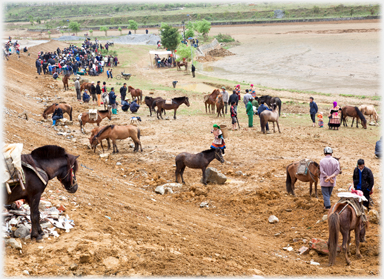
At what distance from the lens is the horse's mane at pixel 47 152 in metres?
7.25

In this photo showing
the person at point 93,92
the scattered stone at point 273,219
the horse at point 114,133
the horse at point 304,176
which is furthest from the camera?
the person at point 93,92

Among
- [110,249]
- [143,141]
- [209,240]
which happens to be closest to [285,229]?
[209,240]

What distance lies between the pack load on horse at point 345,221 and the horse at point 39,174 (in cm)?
544

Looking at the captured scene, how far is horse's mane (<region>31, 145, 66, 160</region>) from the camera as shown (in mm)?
7246

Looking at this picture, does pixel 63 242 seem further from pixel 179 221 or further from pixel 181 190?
pixel 181 190

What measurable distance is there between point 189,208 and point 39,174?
5.19 m

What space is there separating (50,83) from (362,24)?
66593 millimetres

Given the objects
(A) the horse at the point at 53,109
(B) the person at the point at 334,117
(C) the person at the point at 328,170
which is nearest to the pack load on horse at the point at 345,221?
(C) the person at the point at 328,170

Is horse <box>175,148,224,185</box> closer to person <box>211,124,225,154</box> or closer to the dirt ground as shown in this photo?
person <box>211,124,225,154</box>

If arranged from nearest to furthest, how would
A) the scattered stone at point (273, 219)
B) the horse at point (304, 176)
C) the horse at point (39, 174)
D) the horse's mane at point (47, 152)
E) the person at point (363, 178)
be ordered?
the horse at point (39, 174)
the horse's mane at point (47, 152)
the person at point (363, 178)
the scattered stone at point (273, 219)
the horse at point (304, 176)

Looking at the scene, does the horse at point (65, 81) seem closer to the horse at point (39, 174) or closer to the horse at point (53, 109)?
the horse at point (53, 109)

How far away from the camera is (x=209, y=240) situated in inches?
320

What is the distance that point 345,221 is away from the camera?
7.63m

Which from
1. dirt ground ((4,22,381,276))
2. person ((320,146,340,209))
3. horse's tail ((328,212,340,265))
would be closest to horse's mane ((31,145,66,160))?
dirt ground ((4,22,381,276))
